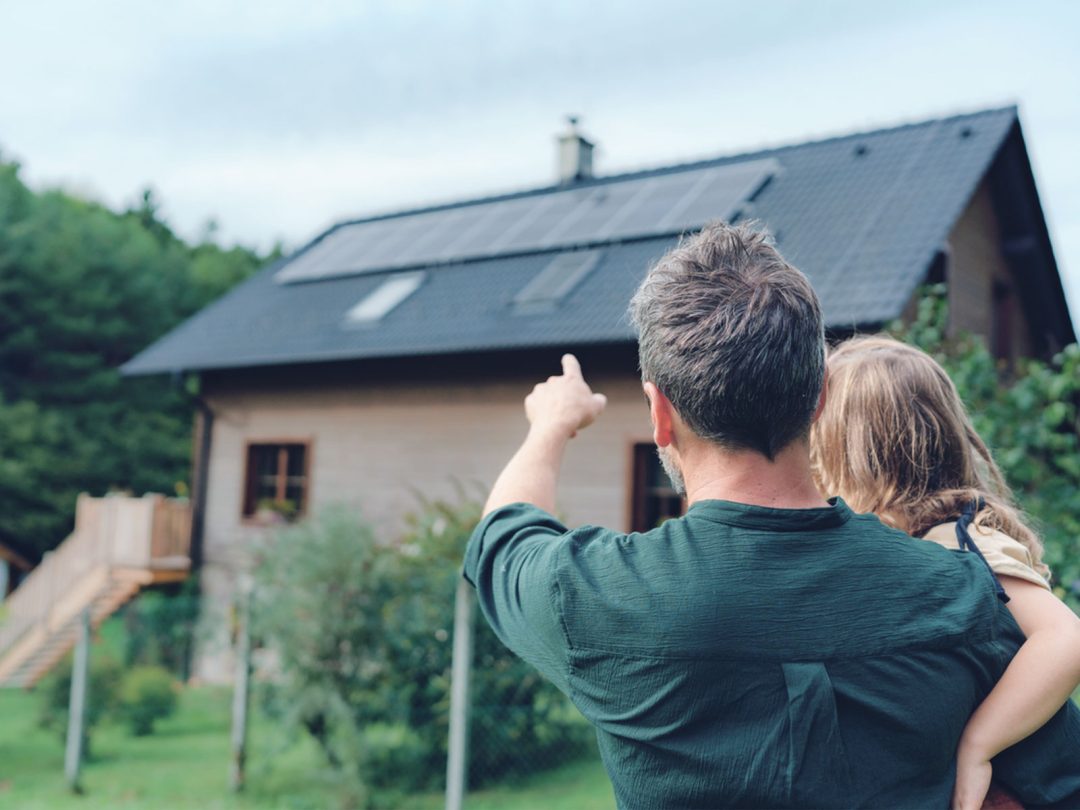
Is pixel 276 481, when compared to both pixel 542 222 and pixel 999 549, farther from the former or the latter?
pixel 999 549

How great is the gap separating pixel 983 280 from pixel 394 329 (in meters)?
7.99

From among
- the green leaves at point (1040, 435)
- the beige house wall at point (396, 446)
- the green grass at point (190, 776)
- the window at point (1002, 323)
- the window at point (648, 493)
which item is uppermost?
the window at point (1002, 323)

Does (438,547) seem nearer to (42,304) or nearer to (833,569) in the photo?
(833,569)

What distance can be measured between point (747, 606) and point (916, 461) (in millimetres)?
661

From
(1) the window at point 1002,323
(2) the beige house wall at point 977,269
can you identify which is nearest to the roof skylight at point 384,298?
(2) the beige house wall at point 977,269

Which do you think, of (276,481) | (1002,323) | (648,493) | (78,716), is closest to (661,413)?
(78,716)

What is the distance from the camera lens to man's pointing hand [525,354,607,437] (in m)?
1.64

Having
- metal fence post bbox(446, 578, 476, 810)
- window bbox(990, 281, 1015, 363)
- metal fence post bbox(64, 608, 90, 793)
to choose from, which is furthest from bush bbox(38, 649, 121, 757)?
window bbox(990, 281, 1015, 363)

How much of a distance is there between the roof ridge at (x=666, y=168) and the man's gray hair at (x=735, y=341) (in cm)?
1375

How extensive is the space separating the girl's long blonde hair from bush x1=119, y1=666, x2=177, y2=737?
11.2 m

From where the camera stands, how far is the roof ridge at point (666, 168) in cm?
1416

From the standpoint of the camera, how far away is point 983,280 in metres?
14.2

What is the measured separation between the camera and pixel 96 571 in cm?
1600

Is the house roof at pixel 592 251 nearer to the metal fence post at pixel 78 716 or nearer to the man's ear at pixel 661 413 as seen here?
the metal fence post at pixel 78 716
